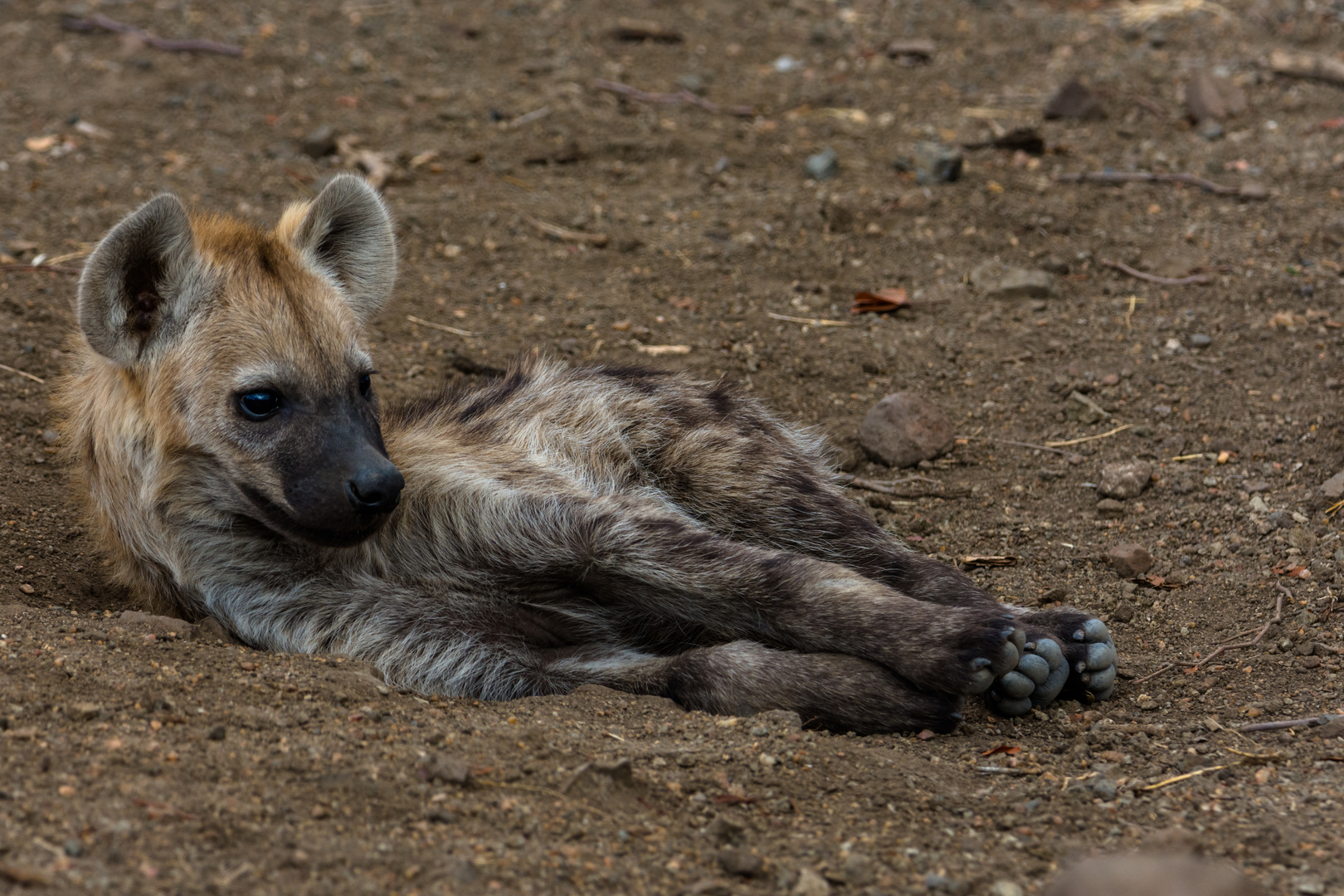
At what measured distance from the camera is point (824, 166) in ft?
17.4

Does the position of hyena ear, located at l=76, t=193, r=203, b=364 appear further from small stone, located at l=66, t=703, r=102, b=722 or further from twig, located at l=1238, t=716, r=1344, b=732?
twig, located at l=1238, t=716, r=1344, b=732

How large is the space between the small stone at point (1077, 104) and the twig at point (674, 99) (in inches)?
56.1

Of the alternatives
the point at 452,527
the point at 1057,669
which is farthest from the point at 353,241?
the point at 1057,669

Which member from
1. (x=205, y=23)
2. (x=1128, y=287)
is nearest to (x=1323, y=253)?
(x=1128, y=287)

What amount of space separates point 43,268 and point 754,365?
102 inches

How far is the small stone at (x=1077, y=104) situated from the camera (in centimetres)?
570

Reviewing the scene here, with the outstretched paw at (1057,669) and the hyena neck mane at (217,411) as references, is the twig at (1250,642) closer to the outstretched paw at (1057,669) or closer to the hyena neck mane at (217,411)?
the outstretched paw at (1057,669)

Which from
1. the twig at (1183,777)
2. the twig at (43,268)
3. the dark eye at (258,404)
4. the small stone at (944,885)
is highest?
the dark eye at (258,404)

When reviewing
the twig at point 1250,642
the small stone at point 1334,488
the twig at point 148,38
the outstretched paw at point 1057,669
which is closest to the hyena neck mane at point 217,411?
the outstretched paw at point 1057,669

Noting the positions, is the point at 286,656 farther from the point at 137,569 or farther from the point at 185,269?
the point at 185,269

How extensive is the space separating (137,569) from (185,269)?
77cm

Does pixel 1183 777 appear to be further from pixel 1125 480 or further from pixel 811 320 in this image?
pixel 811 320

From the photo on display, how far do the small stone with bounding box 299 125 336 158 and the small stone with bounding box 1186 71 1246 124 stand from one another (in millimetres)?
3893

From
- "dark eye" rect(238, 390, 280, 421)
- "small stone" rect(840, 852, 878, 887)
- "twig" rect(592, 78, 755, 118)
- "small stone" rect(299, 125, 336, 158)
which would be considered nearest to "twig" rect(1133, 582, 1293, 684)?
"small stone" rect(840, 852, 878, 887)
